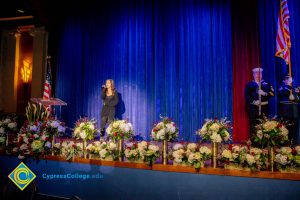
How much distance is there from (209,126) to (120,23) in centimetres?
643

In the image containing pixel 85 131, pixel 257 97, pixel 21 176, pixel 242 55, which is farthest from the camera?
pixel 242 55

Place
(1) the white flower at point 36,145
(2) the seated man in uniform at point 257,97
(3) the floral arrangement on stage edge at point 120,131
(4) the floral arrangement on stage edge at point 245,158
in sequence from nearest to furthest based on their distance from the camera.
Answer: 1. (4) the floral arrangement on stage edge at point 245,158
2. (3) the floral arrangement on stage edge at point 120,131
3. (1) the white flower at point 36,145
4. (2) the seated man in uniform at point 257,97

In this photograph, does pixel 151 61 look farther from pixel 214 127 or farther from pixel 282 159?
pixel 282 159

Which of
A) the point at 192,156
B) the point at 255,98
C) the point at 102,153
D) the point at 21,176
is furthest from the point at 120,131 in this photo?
the point at 255,98

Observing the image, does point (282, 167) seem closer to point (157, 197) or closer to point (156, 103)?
point (157, 197)

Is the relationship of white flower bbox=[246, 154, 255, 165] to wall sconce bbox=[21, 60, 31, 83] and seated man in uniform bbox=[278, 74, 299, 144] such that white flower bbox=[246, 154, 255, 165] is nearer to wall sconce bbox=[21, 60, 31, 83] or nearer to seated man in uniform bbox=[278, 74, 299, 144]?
seated man in uniform bbox=[278, 74, 299, 144]

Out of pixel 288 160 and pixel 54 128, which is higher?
pixel 54 128

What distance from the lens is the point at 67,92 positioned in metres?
9.51

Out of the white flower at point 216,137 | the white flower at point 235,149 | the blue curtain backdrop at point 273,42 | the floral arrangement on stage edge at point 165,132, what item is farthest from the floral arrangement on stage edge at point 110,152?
the blue curtain backdrop at point 273,42

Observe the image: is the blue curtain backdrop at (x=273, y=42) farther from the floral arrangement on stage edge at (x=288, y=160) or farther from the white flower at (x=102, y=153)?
the white flower at (x=102, y=153)

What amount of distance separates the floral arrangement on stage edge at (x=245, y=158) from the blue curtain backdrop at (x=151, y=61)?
4.10m

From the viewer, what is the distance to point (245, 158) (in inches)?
118

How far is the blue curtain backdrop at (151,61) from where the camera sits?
291 inches

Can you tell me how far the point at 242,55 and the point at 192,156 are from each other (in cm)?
476
